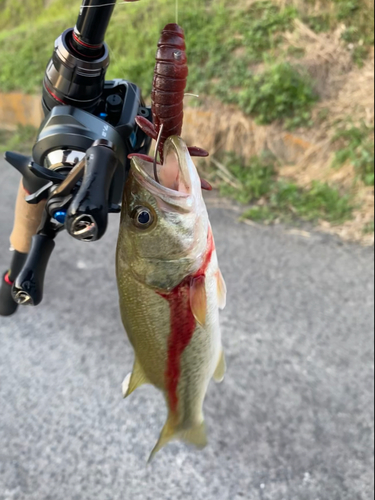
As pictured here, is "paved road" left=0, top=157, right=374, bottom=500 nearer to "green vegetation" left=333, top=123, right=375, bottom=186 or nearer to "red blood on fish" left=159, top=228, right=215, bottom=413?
"green vegetation" left=333, top=123, right=375, bottom=186

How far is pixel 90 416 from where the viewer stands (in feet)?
7.52

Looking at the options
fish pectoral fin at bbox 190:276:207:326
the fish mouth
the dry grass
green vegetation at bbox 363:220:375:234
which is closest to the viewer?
the fish mouth

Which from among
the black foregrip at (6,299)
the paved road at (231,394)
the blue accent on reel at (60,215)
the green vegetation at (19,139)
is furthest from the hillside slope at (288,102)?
the blue accent on reel at (60,215)

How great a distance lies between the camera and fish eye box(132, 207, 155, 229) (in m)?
0.88

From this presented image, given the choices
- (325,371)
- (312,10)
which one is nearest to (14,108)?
(312,10)

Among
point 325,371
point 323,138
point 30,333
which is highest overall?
point 323,138

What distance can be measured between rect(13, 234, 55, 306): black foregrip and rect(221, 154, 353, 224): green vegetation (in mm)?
2896

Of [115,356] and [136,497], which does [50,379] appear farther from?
[136,497]

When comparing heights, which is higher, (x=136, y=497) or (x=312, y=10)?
(x=312, y=10)

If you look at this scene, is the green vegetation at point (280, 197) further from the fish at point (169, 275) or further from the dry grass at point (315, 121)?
the fish at point (169, 275)

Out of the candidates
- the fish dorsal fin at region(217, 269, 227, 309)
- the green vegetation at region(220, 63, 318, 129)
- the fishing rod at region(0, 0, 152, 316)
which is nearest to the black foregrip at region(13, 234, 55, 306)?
the fishing rod at region(0, 0, 152, 316)

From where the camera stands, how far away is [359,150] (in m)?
3.62

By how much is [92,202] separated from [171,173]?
262 mm

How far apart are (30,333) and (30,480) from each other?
971 millimetres
